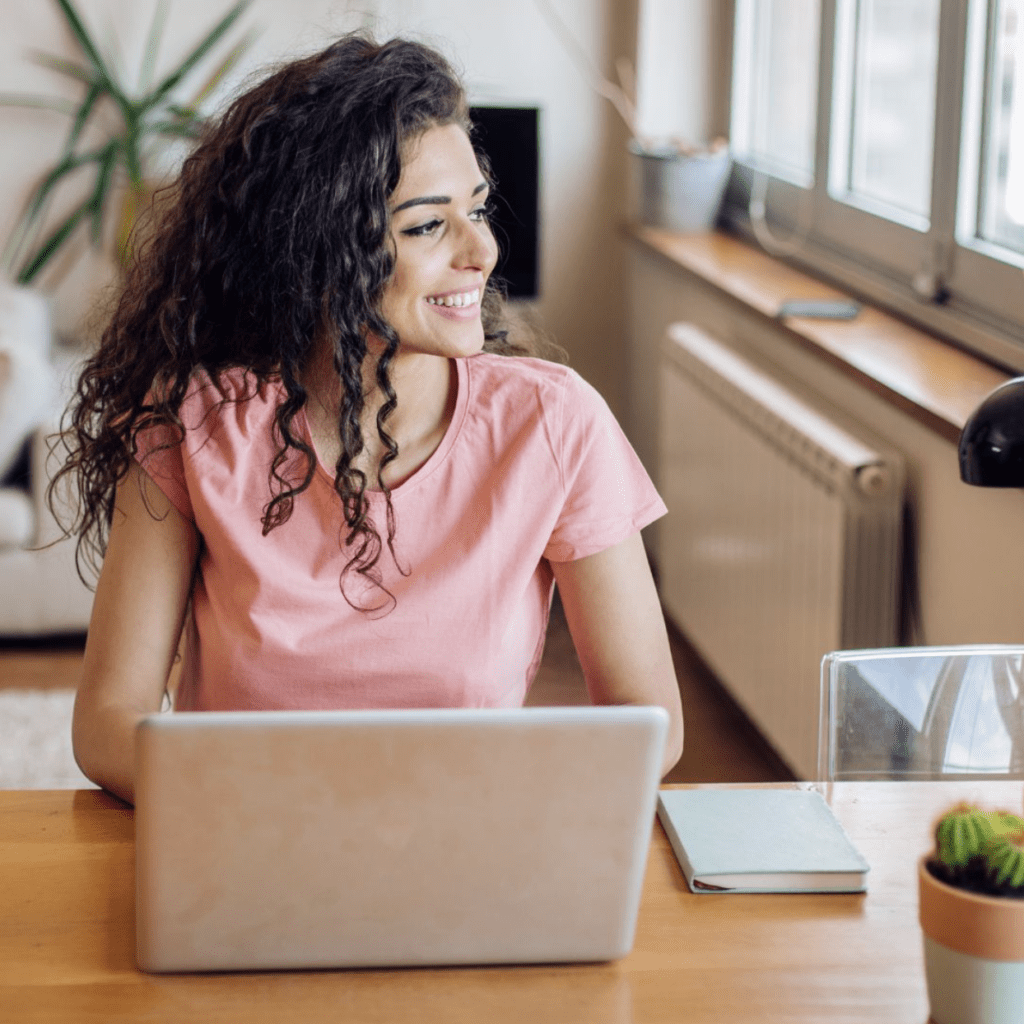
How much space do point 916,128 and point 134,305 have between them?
5.71ft

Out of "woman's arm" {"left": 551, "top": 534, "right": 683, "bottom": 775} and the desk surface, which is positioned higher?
"woman's arm" {"left": 551, "top": 534, "right": 683, "bottom": 775}

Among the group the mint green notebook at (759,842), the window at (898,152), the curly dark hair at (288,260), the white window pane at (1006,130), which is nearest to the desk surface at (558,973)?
the mint green notebook at (759,842)

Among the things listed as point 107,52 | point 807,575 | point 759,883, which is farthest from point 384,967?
point 107,52

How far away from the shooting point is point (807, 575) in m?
2.52

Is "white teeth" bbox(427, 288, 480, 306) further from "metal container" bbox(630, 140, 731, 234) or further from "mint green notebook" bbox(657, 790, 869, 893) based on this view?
"metal container" bbox(630, 140, 731, 234)

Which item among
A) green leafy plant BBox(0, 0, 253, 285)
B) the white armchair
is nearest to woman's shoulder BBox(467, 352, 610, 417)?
the white armchair

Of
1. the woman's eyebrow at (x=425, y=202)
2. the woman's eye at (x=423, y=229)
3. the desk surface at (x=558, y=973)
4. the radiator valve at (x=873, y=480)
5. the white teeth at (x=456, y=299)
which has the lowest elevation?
the radiator valve at (x=873, y=480)

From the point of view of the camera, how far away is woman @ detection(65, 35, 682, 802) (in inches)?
53.6

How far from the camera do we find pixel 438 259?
1.40 m

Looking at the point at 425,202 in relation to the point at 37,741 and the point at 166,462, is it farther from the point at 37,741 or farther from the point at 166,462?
the point at 37,741

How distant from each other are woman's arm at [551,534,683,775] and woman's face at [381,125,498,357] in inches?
9.2

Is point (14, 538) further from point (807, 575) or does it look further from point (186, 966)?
point (186, 966)

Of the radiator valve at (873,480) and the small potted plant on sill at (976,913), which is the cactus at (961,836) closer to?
the small potted plant on sill at (976,913)

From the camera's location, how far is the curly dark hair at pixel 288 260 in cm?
136
